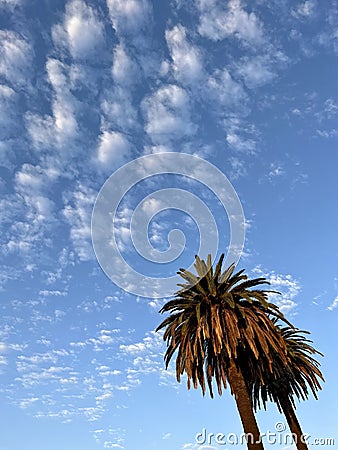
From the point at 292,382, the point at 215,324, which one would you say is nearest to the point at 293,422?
the point at 292,382

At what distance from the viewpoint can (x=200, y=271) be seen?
2650 cm

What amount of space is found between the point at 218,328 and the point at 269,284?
236 inches

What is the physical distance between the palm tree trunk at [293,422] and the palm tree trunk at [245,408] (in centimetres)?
1329

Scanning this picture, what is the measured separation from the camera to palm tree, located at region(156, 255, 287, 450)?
890 inches

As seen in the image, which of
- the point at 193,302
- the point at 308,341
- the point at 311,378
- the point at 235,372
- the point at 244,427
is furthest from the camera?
the point at 308,341

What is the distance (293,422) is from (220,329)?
16.7 metres

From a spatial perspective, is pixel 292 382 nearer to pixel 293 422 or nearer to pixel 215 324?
pixel 293 422

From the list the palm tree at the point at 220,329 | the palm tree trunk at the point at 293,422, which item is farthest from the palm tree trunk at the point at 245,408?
the palm tree trunk at the point at 293,422

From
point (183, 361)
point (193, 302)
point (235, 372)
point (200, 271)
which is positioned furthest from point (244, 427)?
point (200, 271)

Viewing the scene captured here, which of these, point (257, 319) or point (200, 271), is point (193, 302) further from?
point (257, 319)

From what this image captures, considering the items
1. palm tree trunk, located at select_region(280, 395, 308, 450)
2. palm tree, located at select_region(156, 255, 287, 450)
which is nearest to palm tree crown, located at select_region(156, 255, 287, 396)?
palm tree, located at select_region(156, 255, 287, 450)

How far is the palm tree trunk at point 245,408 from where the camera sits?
68.5ft

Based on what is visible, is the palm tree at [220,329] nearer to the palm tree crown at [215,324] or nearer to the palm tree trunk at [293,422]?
the palm tree crown at [215,324]

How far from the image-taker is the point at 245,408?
21828 mm
